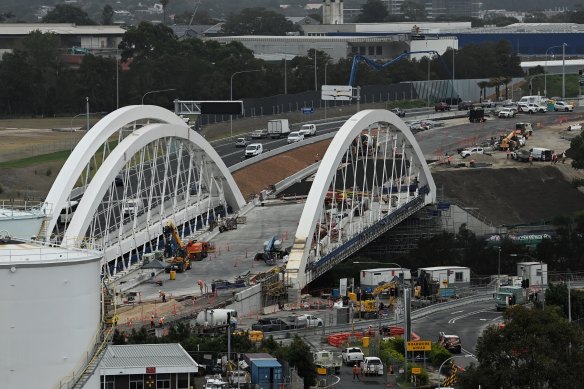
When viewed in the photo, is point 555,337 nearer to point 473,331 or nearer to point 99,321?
point 473,331

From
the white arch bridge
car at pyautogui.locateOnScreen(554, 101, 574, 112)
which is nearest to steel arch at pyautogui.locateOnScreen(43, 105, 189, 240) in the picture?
the white arch bridge

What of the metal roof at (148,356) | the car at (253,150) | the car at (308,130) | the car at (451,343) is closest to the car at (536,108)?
the car at (308,130)

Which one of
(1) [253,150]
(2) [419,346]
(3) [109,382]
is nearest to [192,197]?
(1) [253,150]

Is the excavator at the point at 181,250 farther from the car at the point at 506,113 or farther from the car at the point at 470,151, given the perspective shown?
the car at the point at 506,113

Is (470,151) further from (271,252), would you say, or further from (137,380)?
(137,380)

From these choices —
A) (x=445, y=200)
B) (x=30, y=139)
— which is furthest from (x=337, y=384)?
(x=30, y=139)

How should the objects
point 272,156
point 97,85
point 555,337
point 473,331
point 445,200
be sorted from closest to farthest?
point 555,337
point 473,331
point 445,200
point 272,156
point 97,85

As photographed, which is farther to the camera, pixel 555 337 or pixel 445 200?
pixel 445 200
